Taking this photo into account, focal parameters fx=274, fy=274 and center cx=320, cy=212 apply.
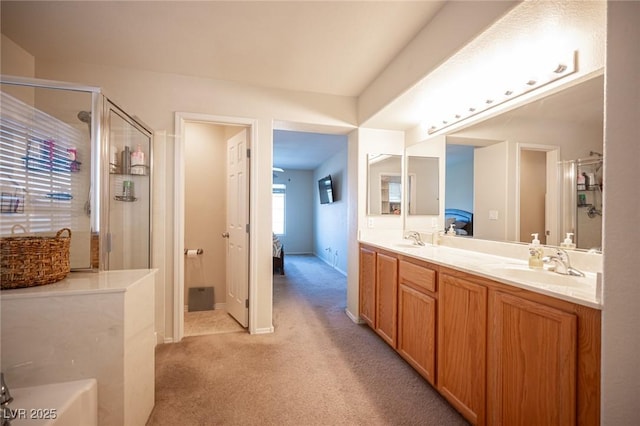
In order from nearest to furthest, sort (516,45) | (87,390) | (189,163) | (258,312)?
(87,390) < (516,45) < (258,312) < (189,163)

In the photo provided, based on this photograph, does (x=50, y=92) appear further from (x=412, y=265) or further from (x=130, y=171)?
(x=412, y=265)

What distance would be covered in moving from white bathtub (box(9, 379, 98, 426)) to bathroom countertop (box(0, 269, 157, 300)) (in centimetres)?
40

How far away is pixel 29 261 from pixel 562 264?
8.85ft

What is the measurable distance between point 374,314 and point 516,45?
229 cm

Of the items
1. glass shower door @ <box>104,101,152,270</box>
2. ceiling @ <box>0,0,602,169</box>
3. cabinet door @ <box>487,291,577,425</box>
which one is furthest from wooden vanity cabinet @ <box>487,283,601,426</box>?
glass shower door @ <box>104,101,152,270</box>

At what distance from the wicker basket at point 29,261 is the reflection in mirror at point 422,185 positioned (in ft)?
9.48

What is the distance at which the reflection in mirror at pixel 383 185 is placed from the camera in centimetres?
305

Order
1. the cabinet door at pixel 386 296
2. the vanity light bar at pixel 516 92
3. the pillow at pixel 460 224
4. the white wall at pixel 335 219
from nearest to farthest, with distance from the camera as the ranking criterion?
the vanity light bar at pixel 516 92, the cabinet door at pixel 386 296, the pillow at pixel 460 224, the white wall at pixel 335 219

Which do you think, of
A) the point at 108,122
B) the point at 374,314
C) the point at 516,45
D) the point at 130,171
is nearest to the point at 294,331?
the point at 374,314

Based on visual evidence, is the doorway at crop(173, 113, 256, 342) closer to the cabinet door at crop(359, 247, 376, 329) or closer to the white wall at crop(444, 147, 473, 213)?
the cabinet door at crop(359, 247, 376, 329)

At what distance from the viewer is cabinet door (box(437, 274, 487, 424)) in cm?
143

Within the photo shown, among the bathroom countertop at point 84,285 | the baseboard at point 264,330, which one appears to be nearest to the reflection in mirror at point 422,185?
the baseboard at point 264,330

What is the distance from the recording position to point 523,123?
1856 mm

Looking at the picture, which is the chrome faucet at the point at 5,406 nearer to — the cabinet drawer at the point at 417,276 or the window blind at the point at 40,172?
the window blind at the point at 40,172
